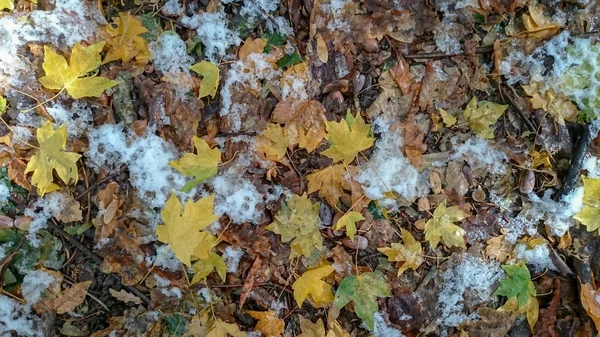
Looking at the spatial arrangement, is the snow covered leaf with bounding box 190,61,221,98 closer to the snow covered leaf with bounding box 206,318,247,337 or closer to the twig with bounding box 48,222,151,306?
the twig with bounding box 48,222,151,306

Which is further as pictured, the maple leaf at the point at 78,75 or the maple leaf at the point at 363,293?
the maple leaf at the point at 363,293

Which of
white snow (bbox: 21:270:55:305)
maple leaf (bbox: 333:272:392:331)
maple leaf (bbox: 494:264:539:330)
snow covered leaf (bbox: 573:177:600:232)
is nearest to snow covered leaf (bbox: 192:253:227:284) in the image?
maple leaf (bbox: 333:272:392:331)

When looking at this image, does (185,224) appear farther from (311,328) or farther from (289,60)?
(289,60)

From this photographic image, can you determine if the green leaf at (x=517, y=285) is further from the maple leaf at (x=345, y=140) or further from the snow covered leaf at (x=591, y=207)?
the maple leaf at (x=345, y=140)

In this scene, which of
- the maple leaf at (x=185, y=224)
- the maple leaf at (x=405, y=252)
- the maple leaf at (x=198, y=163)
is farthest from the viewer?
the maple leaf at (x=405, y=252)

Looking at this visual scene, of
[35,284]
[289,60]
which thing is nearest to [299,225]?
[289,60]

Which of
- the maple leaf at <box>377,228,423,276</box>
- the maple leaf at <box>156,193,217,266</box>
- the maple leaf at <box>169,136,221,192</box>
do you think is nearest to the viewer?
the maple leaf at <box>156,193,217,266</box>

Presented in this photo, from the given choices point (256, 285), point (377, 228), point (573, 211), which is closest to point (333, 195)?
point (377, 228)

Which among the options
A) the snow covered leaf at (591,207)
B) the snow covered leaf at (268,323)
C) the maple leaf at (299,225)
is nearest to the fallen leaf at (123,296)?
the snow covered leaf at (268,323)
